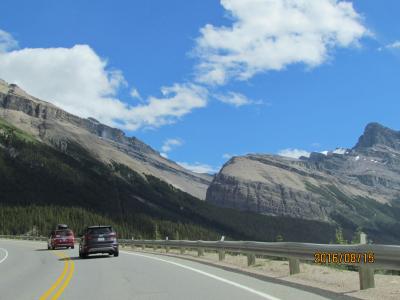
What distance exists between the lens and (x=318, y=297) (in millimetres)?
12320

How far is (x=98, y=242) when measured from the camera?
31656 millimetres

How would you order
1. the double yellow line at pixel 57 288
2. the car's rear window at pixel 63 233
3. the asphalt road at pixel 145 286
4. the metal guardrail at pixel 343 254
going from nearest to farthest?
the metal guardrail at pixel 343 254 → the asphalt road at pixel 145 286 → the double yellow line at pixel 57 288 → the car's rear window at pixel 63 233

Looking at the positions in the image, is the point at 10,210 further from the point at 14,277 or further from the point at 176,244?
the point at 14,277

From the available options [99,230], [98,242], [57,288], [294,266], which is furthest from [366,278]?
[99,230]

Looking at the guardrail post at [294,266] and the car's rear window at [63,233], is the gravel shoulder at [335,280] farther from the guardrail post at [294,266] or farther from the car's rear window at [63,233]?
the car's rear window at [63,233]

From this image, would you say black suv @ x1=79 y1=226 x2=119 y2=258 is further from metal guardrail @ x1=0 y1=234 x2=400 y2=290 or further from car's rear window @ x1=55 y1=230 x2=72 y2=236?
car's rear window @ x1=55 y1=230 x2=72 y2=236

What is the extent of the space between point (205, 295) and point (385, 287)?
4.08 meters

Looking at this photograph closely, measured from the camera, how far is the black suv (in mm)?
31453
